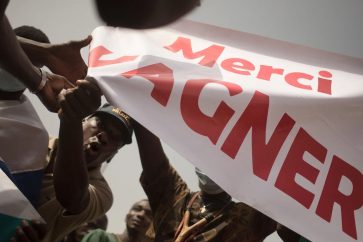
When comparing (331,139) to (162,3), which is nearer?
(162,3)

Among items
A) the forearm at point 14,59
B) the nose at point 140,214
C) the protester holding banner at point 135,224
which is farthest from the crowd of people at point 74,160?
the nose at point 140,214

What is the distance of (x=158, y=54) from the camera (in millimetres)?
1109

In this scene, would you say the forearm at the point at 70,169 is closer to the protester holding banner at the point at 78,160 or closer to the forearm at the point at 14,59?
the protester holding banner at the point at 78,160

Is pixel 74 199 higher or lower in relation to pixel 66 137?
lower

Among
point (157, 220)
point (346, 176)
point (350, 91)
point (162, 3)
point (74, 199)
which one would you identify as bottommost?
point (157, 220)

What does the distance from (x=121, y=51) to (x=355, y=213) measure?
0.60m

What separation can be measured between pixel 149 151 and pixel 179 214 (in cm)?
20

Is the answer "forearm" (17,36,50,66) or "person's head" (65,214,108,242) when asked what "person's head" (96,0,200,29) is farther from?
"person's head" (65,214,108,242)

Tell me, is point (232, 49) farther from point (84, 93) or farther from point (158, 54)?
point (84, 93)

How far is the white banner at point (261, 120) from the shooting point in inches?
36.3

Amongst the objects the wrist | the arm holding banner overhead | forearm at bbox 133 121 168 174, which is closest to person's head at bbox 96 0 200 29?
the wrist

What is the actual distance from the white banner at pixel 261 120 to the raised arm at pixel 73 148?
0.05 meters

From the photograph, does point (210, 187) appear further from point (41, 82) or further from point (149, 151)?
point (41, 82)

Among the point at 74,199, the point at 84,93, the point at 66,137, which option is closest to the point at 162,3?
the point at 84,93
